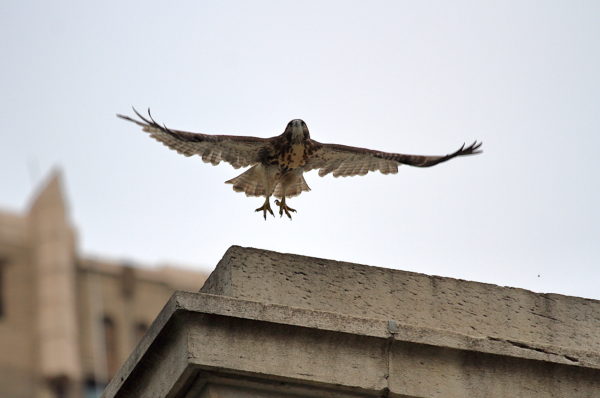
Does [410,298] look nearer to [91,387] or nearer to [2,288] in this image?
[91,387]

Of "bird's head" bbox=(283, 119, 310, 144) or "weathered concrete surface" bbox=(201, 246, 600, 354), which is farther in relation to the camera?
"bird's head" bbox=(283, 119, 310, 144)

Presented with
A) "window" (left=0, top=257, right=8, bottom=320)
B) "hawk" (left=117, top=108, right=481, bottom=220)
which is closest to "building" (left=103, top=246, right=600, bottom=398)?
"hawk" (left=117, top=108, right=481, bottom=220)

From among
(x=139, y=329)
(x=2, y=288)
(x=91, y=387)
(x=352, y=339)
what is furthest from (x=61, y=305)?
(x=352, y=339)

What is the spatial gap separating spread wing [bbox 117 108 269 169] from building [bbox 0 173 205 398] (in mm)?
37600

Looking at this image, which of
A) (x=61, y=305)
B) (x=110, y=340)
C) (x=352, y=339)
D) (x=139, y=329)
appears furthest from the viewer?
(x=110, y=340)

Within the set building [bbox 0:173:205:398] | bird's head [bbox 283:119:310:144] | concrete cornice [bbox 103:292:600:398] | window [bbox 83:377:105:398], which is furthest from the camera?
building [bbox 0:173:205:398]

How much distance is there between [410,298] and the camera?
930cm

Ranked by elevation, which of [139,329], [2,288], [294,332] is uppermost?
[2,288]

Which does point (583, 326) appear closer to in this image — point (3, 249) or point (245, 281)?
point (245, 281)

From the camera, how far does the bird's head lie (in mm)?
13031

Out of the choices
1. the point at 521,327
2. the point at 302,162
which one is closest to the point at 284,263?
the point at 521,327

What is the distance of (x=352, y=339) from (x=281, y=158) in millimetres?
4514

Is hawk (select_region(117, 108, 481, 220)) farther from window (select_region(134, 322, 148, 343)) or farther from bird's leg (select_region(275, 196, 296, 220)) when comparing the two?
window (select_region(134, 322, 148, 343))

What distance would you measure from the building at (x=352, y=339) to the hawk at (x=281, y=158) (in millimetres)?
3300
